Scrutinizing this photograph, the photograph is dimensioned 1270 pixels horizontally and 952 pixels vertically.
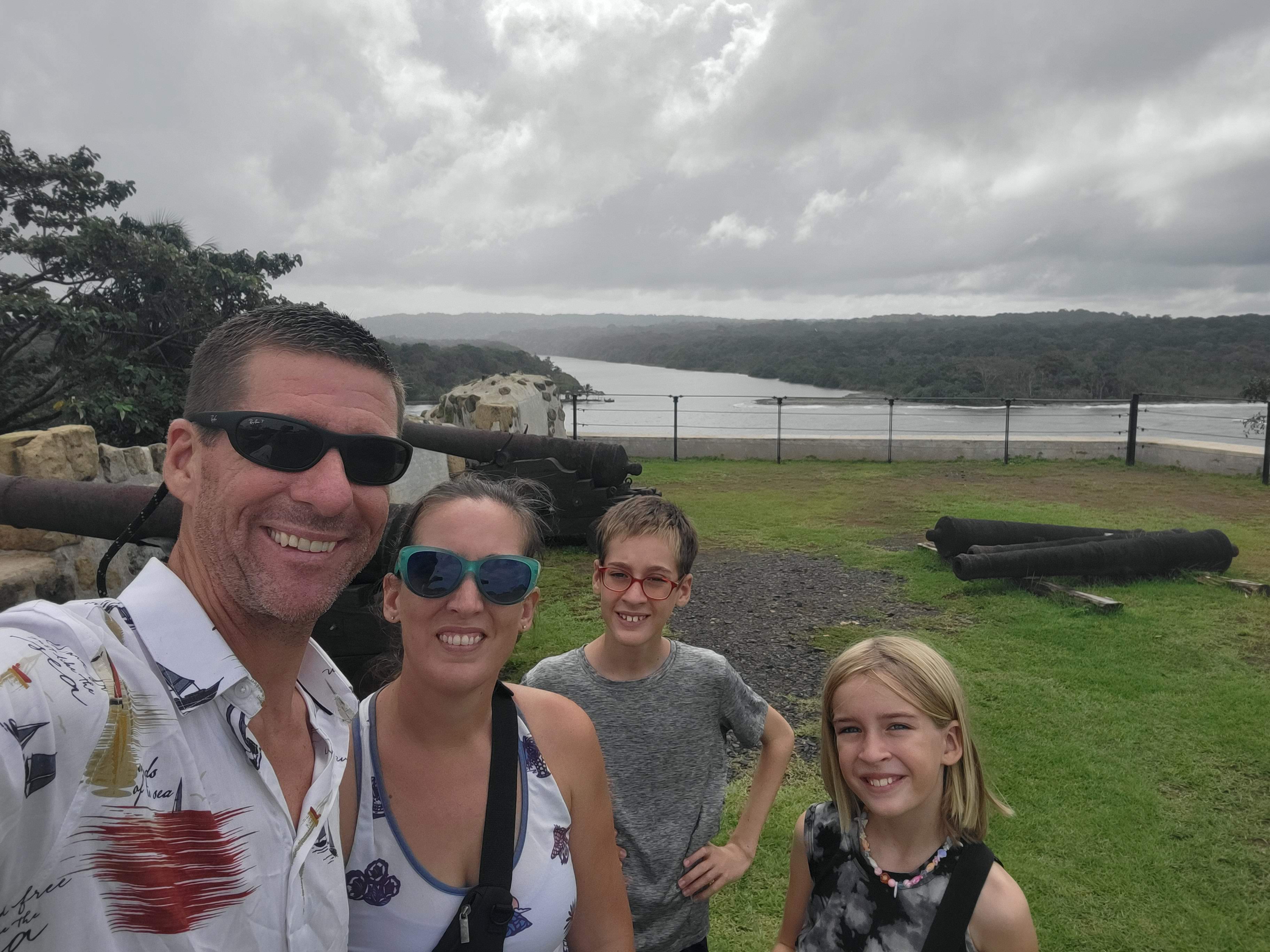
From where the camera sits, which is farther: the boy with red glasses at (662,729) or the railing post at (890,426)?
the railing post at (890,426)

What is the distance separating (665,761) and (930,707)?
63cm

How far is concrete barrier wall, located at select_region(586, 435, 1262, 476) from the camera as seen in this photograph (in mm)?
14961

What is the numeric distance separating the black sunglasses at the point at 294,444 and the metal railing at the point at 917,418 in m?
13.6

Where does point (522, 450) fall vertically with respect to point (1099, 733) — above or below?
above

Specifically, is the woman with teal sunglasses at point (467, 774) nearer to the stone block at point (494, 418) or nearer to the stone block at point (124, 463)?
the stone block at point (124, 463)

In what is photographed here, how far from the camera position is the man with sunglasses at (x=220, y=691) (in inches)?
28.9

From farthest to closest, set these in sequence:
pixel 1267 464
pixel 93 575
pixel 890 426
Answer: pixel 890 426 < pixel 1267 464 < pixel 93 575

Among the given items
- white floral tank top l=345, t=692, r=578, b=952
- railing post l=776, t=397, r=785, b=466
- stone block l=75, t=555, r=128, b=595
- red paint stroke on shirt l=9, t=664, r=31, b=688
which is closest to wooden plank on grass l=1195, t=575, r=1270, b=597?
white floral tank top l=345, t=692, r=578, b=952

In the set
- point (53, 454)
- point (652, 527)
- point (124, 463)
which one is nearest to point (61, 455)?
point (53, 454)

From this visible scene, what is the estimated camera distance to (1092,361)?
27.9 metres

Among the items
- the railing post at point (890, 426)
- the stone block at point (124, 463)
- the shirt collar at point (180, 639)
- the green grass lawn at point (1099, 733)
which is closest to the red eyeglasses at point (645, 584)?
the shirt collar at point (180, 639)

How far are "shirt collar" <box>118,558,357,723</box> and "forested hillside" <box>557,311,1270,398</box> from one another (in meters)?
16.8

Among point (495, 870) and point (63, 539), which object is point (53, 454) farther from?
point (495, 870)

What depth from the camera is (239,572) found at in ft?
3.24
